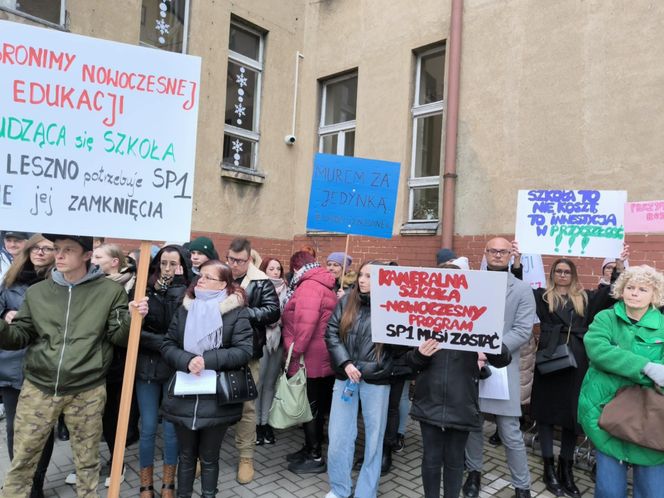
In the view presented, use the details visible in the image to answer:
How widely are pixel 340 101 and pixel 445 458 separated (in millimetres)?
6750

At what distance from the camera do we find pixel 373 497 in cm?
330

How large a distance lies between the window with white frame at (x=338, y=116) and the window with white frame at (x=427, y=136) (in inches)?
51.5

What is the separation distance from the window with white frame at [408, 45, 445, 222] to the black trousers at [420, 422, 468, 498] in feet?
13.6

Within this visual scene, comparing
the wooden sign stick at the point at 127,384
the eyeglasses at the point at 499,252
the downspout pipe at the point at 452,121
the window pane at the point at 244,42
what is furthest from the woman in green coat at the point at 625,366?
the window pane at the point at 244,42

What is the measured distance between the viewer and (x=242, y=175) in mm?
7695

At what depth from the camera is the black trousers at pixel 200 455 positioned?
2.97 meters

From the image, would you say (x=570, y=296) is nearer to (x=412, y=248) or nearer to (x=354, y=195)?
(x=354, y=195)

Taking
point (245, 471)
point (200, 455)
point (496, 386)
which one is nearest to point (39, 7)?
point (200, 455)

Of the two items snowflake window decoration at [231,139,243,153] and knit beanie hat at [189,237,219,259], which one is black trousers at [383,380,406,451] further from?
snowflake window decoration at [231,139,243,153]

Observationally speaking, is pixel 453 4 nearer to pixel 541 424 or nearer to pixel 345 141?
pixel 345 141

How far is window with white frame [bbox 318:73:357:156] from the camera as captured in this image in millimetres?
8109

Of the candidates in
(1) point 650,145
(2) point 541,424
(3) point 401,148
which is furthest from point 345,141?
(2) point 541,424

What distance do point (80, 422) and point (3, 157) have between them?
1.63 m

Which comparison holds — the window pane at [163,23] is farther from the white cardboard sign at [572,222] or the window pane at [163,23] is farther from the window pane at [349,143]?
the white cardboard sign at [572,222]
